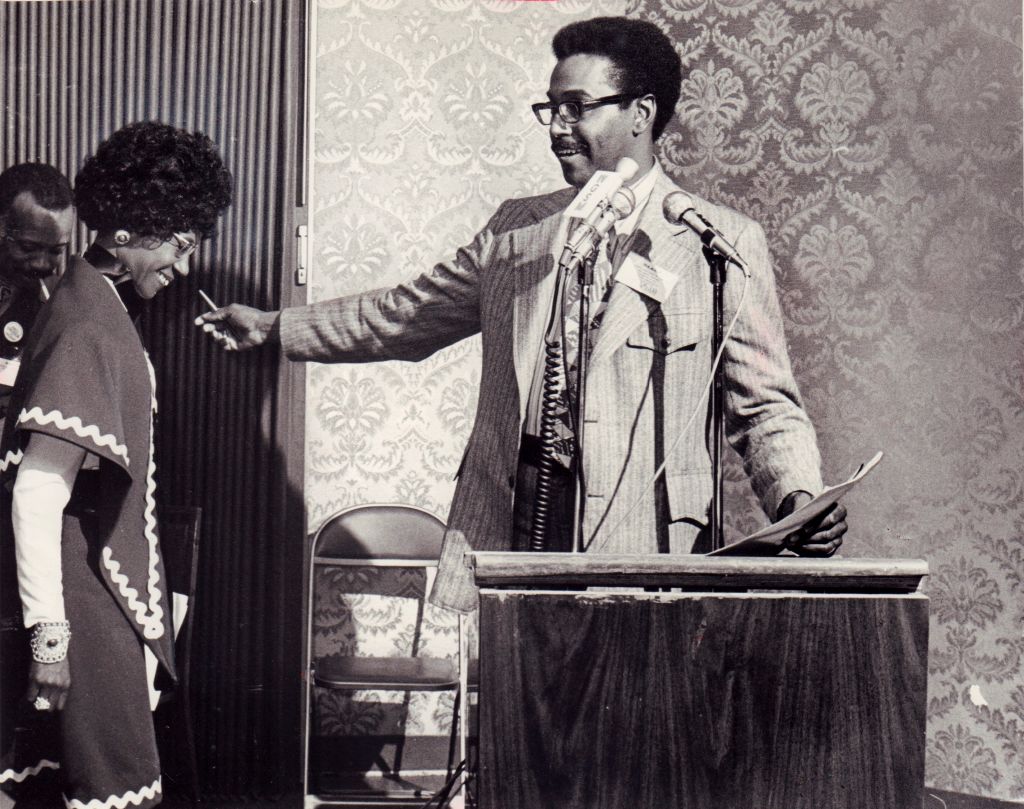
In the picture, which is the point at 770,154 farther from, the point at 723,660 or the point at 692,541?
the point at 723,660

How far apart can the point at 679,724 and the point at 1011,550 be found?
2312mm

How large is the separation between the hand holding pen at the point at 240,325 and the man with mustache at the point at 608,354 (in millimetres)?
69

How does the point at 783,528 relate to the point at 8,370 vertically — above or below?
below

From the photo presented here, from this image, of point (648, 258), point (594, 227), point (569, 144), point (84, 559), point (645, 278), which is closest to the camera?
point (594, 227)

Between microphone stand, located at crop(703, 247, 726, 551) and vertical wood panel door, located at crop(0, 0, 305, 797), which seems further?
vertical wood panel door, located at crop(0, 0, 305, 797)

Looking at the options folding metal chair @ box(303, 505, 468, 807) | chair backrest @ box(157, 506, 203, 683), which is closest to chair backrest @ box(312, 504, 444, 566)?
folding metal chair @ box(303, 505, 468, 807)

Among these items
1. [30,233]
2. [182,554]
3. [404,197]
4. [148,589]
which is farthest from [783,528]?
[30,233]

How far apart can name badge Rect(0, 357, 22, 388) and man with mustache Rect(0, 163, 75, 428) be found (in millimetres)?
115

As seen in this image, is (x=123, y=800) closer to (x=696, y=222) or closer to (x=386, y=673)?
(x=386, y=673)

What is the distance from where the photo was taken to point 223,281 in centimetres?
301

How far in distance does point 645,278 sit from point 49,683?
4.68ft

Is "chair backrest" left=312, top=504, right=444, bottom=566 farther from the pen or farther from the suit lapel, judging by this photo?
the suit lapel

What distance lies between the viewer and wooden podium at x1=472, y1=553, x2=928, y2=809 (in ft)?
4.08

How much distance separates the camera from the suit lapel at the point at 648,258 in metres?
2.30
